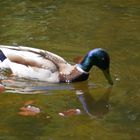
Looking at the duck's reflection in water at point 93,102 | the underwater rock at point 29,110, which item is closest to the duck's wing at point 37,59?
the duck's reflection in water at point 93,102

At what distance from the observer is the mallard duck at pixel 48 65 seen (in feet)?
30.2

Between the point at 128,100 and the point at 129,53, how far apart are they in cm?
232

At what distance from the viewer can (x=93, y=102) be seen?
8484mm

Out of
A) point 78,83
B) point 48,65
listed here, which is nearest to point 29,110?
point 48,65

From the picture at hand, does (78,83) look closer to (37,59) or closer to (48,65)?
(48,65)

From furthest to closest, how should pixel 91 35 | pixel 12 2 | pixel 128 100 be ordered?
pixel 12 2 < pixel 91 35 < pixel 128 100

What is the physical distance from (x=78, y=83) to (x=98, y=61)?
49cm

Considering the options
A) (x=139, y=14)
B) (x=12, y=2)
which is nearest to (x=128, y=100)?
(x=139, y=14)

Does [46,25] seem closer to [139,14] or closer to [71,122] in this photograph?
[139,14]

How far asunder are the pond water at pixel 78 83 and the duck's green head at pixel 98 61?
171 millimetres

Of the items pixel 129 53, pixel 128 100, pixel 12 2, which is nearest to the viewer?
pixel 128 100

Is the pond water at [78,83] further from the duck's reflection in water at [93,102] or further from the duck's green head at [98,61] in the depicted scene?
the duck's green head at [98,61]

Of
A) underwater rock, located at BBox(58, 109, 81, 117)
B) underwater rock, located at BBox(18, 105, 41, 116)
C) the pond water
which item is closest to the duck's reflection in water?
the pond water

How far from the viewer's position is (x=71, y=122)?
7.48 m
